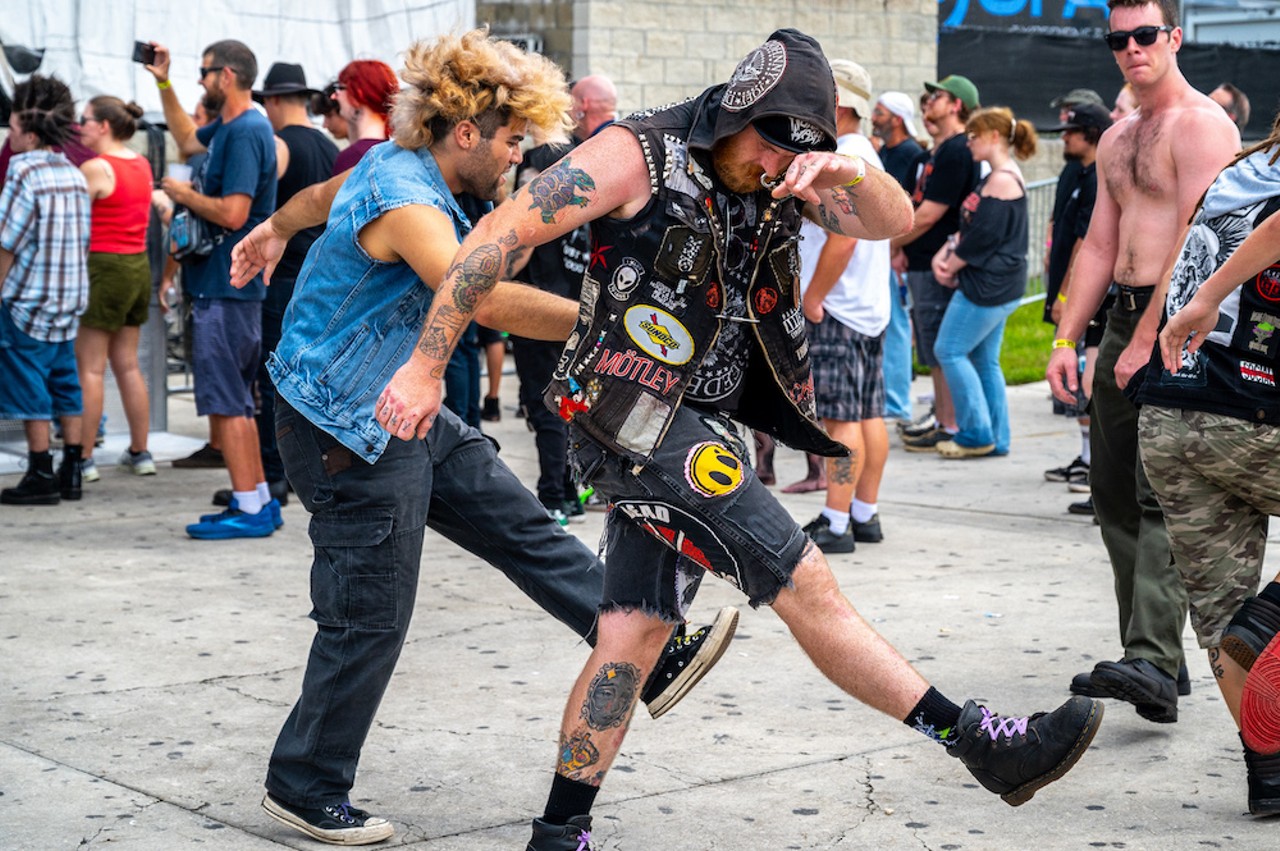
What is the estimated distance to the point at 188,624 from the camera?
5.95 meters

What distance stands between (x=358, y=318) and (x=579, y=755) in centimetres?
111

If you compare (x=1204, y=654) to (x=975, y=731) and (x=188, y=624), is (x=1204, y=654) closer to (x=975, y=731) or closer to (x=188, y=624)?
(x=975, y=731)

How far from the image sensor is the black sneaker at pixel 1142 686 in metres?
4.54

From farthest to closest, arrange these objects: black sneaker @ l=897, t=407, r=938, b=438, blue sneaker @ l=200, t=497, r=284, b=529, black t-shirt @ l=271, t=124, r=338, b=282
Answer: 1. black sneaker @ l=897, t=407, r=938, b=438
2. black t-shirt @ l=271, t=124, r=338, b=282
3. blue sneaker @ l=200, t=497, r=284, b=529

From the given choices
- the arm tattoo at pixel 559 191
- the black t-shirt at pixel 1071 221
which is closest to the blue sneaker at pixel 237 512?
the black t-shirt at pixel 1071 221

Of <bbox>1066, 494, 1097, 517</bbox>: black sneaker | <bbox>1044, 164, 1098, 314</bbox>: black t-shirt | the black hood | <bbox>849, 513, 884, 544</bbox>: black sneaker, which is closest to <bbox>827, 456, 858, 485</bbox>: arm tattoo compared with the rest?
<bbox>849, 513, 884, 544</bbox>: black sneaker

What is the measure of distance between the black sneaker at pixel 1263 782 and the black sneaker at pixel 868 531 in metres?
3.60

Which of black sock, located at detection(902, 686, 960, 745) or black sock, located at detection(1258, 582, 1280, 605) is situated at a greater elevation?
black sock, located at detection(1258, 582, 1280, 605)

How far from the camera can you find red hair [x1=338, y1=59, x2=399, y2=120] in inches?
300

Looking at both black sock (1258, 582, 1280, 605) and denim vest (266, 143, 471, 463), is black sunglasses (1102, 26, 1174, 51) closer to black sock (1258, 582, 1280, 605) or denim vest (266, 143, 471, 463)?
black sock (1258, 582, 1280, 605)

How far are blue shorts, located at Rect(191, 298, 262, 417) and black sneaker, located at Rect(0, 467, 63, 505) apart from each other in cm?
113

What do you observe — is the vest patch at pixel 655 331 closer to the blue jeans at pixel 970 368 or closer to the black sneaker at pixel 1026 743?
the black sneaker at pixel 1026 743

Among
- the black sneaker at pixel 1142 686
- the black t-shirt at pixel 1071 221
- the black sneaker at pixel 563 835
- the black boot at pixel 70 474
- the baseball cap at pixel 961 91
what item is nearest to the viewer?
the black sneaker at pixel 563 835

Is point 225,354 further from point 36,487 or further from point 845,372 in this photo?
point 845,372
